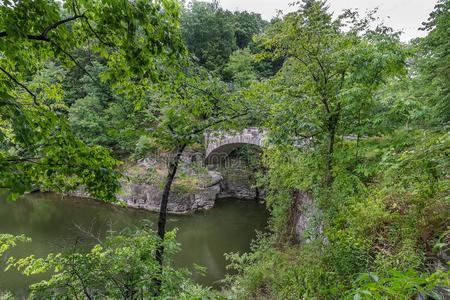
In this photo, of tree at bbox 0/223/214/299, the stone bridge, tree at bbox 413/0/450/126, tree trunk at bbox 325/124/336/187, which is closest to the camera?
tree at bbox 0/223/214/299

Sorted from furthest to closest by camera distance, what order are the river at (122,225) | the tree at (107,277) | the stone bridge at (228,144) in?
1. the stone bridge at (228,144)
2. the river at (122,225)
3. the tree at (107,277)

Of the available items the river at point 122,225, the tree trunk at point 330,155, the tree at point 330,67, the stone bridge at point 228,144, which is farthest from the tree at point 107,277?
the stone bridge at point 228,144

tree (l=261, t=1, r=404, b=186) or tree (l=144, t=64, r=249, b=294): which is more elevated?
tree (l=261, t=1, r=404, b=186)

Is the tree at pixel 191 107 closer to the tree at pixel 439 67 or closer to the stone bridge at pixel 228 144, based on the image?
the tree at pixel 439 67

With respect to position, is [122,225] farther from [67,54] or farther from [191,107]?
[67,54]

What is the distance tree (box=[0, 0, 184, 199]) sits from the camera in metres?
1.51

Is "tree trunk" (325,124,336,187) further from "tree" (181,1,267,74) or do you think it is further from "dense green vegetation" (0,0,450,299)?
"tree" (181,1,267,74)

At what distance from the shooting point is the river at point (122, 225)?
804 cm

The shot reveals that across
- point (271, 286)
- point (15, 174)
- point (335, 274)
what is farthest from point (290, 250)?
point (15, 174)

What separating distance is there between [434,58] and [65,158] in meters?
9.19

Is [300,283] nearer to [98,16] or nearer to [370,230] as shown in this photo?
[370,230]

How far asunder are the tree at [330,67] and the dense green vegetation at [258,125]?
2cm

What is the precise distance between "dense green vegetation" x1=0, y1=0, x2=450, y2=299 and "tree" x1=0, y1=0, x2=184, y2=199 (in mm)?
10

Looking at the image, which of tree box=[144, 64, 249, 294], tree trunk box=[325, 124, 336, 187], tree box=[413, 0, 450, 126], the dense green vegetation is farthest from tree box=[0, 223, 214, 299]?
tree box=[413, 0, 450, 126]
